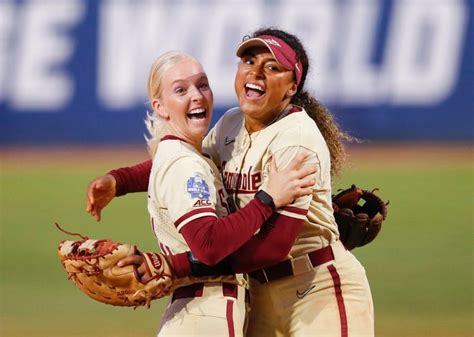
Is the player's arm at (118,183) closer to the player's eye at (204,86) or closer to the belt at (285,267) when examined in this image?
the player's eye at (204,86)

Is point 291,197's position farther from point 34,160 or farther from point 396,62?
point 34,160

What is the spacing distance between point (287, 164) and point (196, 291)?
579 millimetres

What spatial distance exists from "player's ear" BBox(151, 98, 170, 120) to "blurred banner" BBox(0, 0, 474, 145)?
7.46 meters

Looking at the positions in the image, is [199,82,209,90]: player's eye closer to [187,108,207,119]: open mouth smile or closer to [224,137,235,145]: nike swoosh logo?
[187,108,207,119]: open mouth smile

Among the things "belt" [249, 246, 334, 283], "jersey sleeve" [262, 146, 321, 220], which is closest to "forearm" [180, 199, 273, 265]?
"jersey sleeve" [262, 146, 321, 220]

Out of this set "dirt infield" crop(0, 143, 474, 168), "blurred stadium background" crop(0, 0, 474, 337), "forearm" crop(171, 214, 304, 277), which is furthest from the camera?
"dirt infield" crop(0, 143, 474, 168)

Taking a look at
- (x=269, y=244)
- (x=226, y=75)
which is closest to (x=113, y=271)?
(x=269, y=244)

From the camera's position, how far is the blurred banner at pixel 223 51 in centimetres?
1142

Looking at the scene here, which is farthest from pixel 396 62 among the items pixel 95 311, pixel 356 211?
pixel 356 211

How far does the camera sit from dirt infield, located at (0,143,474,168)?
11906 millimetres

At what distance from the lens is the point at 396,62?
38.0 ft

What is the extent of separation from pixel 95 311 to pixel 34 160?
16.9 ft

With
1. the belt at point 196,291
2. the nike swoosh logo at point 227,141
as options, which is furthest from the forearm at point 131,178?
the belt at point 196,291

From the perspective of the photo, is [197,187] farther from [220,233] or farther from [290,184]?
[290,184]
